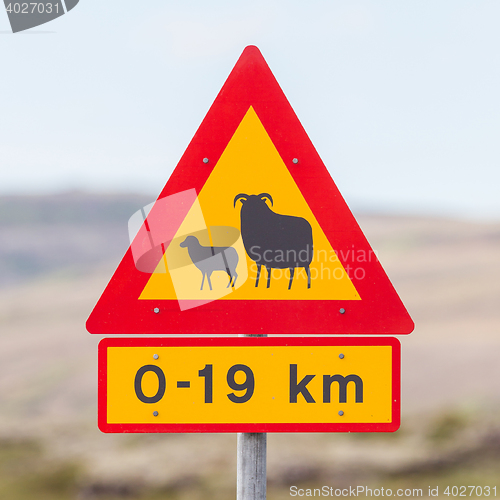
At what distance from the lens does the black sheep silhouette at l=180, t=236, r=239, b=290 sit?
3.51 ft

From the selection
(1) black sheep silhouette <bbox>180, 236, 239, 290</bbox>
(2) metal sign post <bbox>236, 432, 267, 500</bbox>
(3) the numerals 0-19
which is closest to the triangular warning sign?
(1) black sheep silhouette <bbox>180, 236, 239, 290</bbox>

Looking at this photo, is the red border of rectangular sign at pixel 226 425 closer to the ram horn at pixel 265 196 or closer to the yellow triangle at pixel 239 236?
the yellow triangle at pixel 239 236

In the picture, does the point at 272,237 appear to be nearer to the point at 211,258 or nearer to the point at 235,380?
the point at 211,258

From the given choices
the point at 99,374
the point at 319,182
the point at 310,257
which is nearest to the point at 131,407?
the point at 99,374

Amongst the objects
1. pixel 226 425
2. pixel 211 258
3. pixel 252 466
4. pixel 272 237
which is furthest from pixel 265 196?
pixel 252 466

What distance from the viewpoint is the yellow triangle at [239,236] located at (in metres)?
Answer: 1.08

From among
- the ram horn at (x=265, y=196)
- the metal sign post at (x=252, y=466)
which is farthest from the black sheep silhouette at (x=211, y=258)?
the metal sign post at (x=252, y=466)

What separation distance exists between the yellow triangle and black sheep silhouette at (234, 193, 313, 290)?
0.01m

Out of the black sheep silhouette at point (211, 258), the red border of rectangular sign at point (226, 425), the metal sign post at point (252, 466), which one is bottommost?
the metal sign post at point (252, 466)

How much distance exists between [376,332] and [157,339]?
58cm

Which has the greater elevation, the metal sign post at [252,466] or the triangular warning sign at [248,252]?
the triangular warning sign at [248,252]

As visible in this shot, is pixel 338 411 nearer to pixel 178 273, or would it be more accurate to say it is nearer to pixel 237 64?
pixel 178 273

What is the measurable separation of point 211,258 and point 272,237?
169mm

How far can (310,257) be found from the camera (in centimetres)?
109
